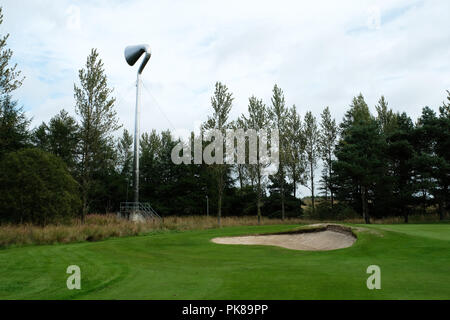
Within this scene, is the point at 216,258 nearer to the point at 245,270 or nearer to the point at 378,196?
the point at 245,270

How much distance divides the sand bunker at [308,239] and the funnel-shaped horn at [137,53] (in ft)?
57.6

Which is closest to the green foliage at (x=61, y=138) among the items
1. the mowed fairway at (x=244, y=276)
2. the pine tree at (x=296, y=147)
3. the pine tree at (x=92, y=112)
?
the pine tree at (x=92, y=112)

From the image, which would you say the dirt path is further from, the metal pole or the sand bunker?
the metal pole

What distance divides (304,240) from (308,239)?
22 cm

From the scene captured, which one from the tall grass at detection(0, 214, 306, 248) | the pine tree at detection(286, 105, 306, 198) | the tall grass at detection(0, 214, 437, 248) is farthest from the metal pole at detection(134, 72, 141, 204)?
the pine tree at detection(286, 105, 306, 198)

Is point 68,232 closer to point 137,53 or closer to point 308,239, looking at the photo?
point 308,239

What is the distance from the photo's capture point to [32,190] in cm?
2069

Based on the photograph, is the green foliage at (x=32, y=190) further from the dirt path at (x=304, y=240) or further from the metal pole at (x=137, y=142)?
the dirt path at (x=304, y=240)

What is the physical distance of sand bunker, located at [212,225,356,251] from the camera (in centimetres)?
1516

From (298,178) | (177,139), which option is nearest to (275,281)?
(298,178)

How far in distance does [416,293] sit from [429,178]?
31.2 metres

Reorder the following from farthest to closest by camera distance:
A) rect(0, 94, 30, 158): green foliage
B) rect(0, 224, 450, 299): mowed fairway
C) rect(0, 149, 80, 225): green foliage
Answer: rect(0, 94, 30, 158): green foliage
rect(0, 149, 80, 225): green foliage
rect(0, 224, 450, 299): mowed fairway

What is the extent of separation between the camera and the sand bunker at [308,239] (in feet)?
49.8
